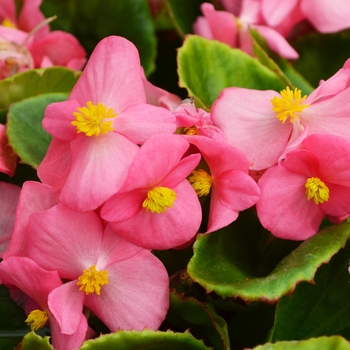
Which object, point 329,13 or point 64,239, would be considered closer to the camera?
point 64,239

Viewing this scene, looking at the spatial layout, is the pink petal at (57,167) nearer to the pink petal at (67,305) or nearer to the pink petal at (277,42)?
the pink petal at (67,305)

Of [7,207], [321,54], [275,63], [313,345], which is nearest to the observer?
[313,345]

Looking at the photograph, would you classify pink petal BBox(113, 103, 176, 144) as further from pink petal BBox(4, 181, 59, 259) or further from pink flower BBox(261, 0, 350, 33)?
pink flower BBox(261, 0, 350, 33)

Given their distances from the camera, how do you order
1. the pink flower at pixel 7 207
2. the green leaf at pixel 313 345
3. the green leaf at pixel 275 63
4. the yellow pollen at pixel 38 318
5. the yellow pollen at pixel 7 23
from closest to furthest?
1. the green leaf at pixel 313 345
2. the yellow pollen at pixel 38 318
3. the pink flower at pixel 7 207
4. the green leaf at pixel 275 63
5. the yellow pollen at pixel 7 23

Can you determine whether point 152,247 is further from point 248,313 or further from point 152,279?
point 248,313

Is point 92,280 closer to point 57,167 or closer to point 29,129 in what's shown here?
point 57,167

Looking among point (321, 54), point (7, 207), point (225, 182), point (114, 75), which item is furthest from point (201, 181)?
point (321, 54)

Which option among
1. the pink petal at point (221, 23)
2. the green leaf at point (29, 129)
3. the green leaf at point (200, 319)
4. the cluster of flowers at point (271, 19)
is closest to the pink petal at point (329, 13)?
the cluster of flowers at point (271, 19)
